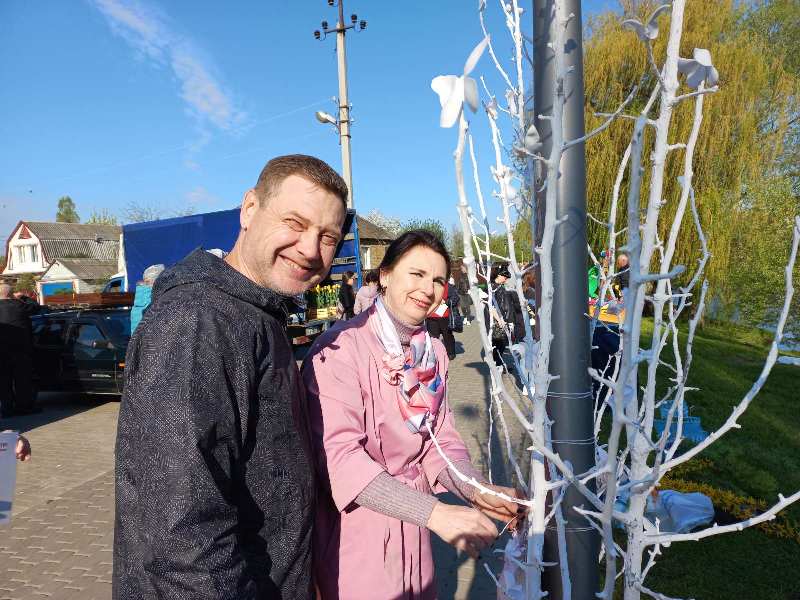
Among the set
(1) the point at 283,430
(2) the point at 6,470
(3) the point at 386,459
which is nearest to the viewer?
(1) the point at 283,430

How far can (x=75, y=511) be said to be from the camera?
485cm

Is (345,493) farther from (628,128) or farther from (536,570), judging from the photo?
(628,128)

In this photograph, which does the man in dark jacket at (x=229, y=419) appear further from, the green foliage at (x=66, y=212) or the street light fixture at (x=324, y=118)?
the green foliage at (x=66, y=212)

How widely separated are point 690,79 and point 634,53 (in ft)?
44.6

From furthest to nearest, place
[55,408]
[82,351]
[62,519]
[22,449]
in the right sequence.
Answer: [55,408]
[82,351]
[62,519]
[22,449]

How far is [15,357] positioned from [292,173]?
928cm

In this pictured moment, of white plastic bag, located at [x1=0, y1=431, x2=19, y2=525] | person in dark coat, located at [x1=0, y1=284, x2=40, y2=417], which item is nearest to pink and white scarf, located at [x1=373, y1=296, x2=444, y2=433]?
white plastic bag, located at [x1=0, y1=431, x2=19, y2=525]

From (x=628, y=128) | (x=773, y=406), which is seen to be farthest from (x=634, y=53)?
(x=773, y=406)

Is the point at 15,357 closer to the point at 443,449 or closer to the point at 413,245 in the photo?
the point at 413,245

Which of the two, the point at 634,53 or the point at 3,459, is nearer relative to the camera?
the point at 3,459

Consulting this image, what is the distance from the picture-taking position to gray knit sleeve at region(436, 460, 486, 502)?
1661 mm

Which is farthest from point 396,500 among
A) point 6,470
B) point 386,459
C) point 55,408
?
point 55,408

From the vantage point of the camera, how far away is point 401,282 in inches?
75.3

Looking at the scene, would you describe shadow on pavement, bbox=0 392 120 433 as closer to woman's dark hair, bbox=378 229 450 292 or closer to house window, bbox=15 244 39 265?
woman's dark hair, bbox=378 229 450 292
